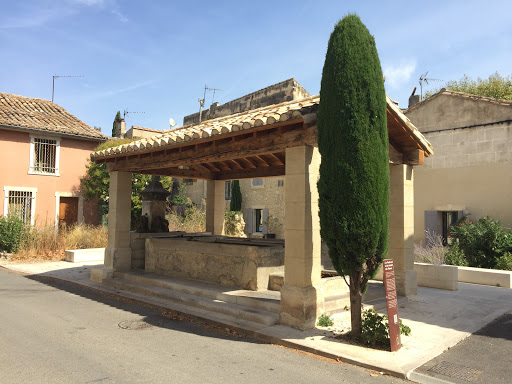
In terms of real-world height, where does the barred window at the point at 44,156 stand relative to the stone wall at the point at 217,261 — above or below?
above

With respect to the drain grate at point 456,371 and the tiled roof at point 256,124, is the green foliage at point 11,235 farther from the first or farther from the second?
the drain grate at point 456,371

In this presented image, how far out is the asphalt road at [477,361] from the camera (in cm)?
429

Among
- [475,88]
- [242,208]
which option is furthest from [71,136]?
[475,88]

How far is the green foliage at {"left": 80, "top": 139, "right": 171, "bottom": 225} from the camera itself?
18062mm

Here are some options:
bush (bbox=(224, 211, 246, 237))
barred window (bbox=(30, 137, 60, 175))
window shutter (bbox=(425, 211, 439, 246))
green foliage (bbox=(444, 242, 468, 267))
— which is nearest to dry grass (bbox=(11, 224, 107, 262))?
barred window (bbox=(30, 137, 60, 175))

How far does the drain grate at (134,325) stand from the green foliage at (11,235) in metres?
10.5

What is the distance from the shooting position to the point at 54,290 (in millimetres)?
9250

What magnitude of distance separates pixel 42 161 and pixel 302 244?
16789 millimetres

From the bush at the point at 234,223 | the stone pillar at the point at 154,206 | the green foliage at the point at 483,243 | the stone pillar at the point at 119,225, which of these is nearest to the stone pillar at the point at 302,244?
the stone pillar at the point at 119,225

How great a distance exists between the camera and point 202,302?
7.10 meters

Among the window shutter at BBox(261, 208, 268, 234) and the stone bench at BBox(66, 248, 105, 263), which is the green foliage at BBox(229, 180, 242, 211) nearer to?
the window shutter at BBox(261, 208, 268, 234)

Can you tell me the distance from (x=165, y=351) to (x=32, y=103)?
1968cm

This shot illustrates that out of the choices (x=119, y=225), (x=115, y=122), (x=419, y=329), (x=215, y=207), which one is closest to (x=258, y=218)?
(x=215, y=207)

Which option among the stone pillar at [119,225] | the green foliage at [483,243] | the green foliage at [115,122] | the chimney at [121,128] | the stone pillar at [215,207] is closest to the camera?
the stone pillar at [119,225]
